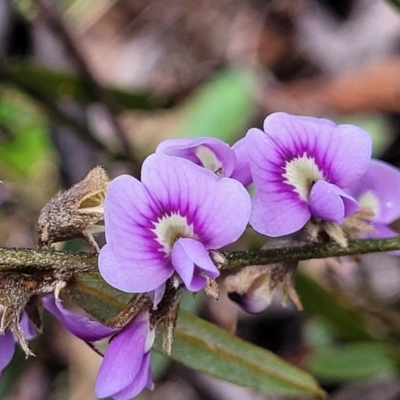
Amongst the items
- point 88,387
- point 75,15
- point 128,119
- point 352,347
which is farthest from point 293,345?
point 75,15

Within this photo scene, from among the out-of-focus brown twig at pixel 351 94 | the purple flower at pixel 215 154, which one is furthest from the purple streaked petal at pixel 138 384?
the out-of-focus brown twig at pixel 351 94

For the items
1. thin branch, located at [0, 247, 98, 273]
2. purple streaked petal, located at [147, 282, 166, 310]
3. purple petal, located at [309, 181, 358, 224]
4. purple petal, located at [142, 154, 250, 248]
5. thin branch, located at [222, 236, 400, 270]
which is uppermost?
purple petal, located at [142, 154, 250, 248]

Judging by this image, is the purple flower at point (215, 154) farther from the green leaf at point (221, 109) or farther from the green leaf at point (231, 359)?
the green leaf at point (221, 109)

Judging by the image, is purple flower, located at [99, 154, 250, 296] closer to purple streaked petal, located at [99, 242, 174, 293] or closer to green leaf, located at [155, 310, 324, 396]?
purple streaked petal, located at [99, 242, 174, 293]

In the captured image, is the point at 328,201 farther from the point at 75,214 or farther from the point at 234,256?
the point at 75,214

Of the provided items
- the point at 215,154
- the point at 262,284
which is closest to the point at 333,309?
the point at 262,284

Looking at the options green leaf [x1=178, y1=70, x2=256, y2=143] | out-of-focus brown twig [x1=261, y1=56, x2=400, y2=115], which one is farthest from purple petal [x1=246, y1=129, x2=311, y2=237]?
out-of-focus brown twig [x1=261, y1=56, x2=400, y2=115]
